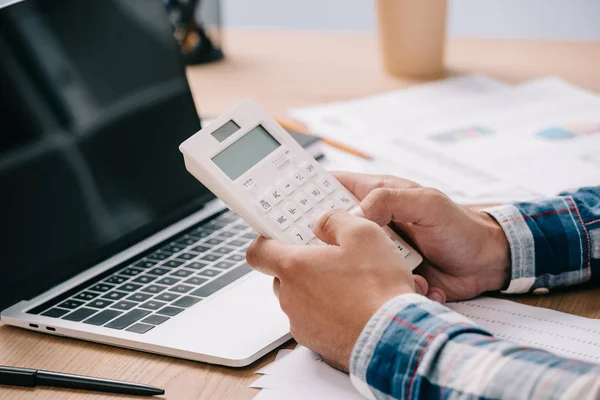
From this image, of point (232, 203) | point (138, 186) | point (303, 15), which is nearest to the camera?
point (232, 203)

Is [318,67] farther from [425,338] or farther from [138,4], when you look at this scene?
[425,338]

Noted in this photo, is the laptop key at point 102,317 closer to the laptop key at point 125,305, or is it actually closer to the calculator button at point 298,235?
the laptop key at point 125,305

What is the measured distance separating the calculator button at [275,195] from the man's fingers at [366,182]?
0.24 feet

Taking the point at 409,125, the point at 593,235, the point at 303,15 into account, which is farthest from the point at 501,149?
the point at 303,15

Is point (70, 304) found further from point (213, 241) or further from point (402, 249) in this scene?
point (402, 249)

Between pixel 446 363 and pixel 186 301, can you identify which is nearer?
pixel 446 363

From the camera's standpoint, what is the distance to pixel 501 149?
101 centimetres

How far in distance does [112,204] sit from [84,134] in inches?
2.8

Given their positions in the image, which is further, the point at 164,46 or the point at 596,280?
the point at 164,46

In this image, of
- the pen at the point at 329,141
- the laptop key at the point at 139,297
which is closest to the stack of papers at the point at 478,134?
the pen at the point at 329,141

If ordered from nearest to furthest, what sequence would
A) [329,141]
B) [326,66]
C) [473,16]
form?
[329,141] → [326,66] → [473,16]

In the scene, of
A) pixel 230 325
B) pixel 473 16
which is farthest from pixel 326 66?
pixel 230 325

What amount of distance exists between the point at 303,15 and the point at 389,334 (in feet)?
5.04

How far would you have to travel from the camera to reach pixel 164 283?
71cm
